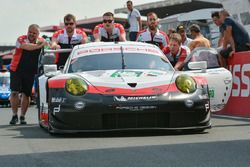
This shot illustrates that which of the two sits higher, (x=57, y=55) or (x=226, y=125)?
(x=57, y=55)

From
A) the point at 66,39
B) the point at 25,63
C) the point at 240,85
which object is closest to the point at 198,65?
the point at 240,85

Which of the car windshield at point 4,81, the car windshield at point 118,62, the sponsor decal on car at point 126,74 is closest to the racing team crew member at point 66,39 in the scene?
the car windshield at point 118,62

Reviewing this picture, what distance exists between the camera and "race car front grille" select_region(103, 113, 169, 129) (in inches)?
284

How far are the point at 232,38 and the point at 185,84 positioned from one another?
12.0 feet

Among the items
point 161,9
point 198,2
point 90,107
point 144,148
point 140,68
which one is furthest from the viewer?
point 161,9

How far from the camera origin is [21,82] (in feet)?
34.0

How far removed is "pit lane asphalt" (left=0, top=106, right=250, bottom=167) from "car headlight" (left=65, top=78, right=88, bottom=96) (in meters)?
0.51

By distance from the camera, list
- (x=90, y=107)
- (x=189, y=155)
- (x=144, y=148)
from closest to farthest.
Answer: (x=189, y=155), (x=144, y=148), (x=90, y=107)

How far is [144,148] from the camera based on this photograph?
5.96 meters

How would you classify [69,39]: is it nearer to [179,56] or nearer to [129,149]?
[179,56]

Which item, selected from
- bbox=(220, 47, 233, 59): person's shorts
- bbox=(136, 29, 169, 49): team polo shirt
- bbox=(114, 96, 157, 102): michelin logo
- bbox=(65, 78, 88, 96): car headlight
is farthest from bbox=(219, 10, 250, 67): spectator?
bbox=(65, 78, 88, 96): car headlight

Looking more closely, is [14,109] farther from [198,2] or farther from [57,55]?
[198,2]

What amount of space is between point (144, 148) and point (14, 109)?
493cm

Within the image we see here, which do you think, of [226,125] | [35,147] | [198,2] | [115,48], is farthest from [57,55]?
[198,2]
